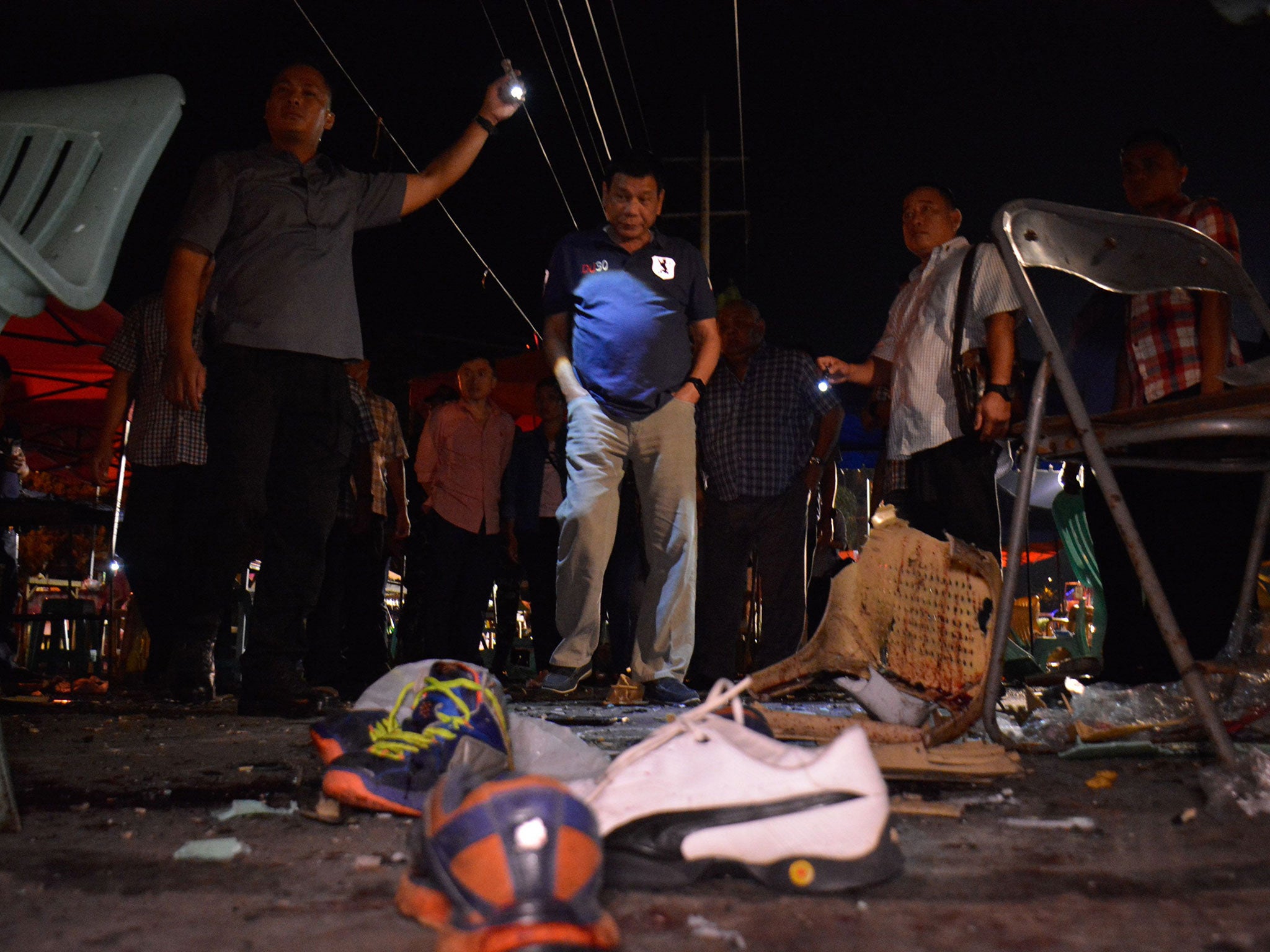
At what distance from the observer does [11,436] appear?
601cm

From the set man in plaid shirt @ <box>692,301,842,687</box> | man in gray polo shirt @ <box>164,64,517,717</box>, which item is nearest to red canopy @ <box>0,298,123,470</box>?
man in gray polo shirt @ <box>164,64,517,717</box>

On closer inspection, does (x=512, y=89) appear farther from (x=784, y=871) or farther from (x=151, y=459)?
(x=784, y=871)

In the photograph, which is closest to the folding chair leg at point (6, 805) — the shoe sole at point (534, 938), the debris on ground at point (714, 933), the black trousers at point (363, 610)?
the shoe sole at point (534, 938)

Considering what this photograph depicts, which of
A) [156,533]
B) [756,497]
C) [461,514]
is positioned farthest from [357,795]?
[461,514]

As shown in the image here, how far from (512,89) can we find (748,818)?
108 inches

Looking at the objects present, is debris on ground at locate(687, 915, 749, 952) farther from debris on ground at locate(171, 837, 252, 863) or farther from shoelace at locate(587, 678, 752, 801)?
debris on ground at locate(171, 837, 252, 863)

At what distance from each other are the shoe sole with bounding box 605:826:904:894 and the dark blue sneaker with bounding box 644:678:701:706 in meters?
2.66

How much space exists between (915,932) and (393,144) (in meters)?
13.0

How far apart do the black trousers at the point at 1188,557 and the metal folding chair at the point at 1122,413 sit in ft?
2.08

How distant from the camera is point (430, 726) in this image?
4.96 ft

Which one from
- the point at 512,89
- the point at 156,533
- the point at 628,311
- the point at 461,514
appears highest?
the point at 512,89

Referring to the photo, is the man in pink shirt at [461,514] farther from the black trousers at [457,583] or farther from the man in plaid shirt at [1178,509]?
the man in plaid shirt at [1178,509]

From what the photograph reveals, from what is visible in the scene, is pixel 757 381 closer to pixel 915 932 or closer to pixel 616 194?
pixel 616 194

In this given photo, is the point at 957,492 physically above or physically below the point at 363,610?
above
